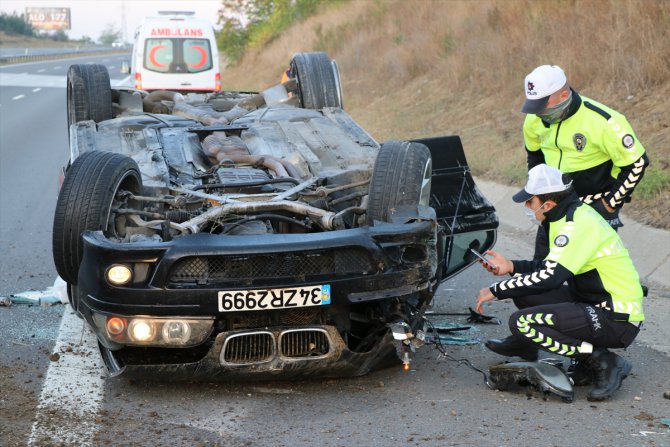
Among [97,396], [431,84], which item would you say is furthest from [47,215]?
[431,84]

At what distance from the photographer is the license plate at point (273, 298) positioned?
479cm

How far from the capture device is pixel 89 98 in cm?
757

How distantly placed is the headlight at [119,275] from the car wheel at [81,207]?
46cm

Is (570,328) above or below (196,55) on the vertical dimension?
above

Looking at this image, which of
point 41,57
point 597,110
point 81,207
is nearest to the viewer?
point 81,207

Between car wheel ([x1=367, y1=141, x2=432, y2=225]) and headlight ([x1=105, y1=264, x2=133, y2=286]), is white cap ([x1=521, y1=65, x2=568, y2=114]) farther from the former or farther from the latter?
headlight ([x1=105, y1=264, x2=133, y2=286])

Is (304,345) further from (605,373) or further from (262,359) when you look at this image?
(605,373)

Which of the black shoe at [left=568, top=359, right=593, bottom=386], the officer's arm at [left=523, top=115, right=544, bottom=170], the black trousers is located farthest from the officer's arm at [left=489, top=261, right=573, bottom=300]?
the officer's arm at [left=523, top=115, right=544, bottom=170]

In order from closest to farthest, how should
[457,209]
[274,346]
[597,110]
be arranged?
[274,346] → [597,110] → [457,209]

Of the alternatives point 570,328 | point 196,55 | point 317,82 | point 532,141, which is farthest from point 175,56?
point 570,328

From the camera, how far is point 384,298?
5.06m

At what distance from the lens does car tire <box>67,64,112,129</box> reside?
24.8 feet

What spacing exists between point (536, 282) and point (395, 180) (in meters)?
1.04

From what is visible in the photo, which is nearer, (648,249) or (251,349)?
(251,349)
